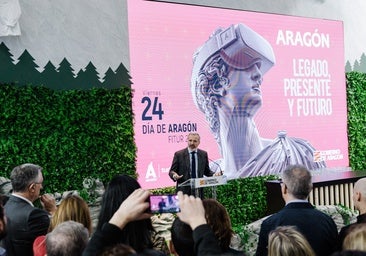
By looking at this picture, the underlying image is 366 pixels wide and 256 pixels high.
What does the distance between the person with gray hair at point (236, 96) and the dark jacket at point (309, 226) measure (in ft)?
19.5

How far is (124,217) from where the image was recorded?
7.09 feet

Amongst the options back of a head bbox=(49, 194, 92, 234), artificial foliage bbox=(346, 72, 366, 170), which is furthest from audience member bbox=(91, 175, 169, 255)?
artificial foliage bbox=(346, 72, 366, 170)

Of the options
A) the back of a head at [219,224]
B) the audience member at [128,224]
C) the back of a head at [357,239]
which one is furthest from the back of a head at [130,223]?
the back of a head at [357,239]

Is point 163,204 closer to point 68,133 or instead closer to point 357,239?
point 357,239

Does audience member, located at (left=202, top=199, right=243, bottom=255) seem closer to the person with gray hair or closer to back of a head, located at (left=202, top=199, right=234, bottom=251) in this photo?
back of a head, located at (left=202, top=199, right=234, bottom=251)

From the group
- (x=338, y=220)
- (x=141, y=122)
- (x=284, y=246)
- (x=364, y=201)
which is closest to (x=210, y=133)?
(x=141, y=122)

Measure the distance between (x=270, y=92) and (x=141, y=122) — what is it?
310 cm

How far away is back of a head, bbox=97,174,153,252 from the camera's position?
2.39 metres

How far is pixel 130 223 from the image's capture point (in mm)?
2398

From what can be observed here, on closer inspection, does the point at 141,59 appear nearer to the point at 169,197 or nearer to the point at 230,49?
the point at 230,49

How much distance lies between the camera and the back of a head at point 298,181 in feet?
11.6

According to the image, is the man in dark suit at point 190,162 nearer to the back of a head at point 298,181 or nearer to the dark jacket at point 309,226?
the back of a head at point 298,181

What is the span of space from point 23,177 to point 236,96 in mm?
6393

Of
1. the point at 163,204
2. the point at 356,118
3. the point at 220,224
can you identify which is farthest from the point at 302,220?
the point at 356,118
